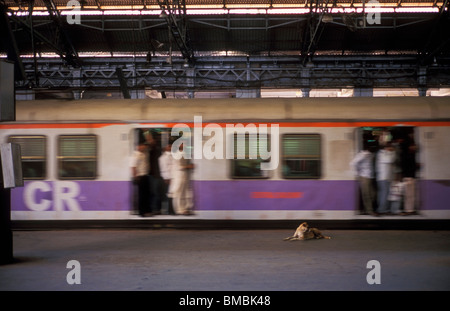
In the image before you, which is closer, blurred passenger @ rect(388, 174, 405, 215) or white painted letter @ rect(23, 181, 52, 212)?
blurred passenger @ rect(388, 174, 405, 215)

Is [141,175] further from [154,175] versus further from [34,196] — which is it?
[34,196]

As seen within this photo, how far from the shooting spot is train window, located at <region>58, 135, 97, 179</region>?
9.86 meters

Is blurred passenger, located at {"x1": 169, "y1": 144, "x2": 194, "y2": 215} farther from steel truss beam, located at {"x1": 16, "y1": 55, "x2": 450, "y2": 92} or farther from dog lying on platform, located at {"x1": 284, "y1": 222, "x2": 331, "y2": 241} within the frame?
steel truss beam, located at {"x1": 16, "y1": 55, "x2": 450, "y2": 92}

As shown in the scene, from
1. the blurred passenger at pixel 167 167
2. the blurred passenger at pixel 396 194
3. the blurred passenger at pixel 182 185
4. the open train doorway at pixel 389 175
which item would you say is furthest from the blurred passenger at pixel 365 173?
the blurred passenger at pixel 167 167

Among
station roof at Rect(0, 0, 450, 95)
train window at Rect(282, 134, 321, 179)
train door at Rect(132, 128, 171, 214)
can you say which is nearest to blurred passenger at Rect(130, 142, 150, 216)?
train door at Rect(132, 128, 171, 214)

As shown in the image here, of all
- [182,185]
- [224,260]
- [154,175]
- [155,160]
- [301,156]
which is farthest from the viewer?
[154,175]

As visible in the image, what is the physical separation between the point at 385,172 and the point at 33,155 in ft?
27.5

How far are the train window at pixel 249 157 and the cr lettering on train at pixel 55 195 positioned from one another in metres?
3.82

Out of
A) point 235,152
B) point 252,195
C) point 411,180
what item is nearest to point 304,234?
point 252,195

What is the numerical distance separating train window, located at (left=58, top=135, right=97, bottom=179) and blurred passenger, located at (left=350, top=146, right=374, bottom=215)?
241 inches

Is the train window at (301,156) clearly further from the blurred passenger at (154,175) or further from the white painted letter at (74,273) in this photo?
the white painted letter at (74,273)

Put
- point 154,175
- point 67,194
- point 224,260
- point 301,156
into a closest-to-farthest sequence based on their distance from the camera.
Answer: point 224,260 → point 301,156 → point 67,194 → point 154,175

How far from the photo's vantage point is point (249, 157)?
31.6ft

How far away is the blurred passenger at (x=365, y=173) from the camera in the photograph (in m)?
9.50
